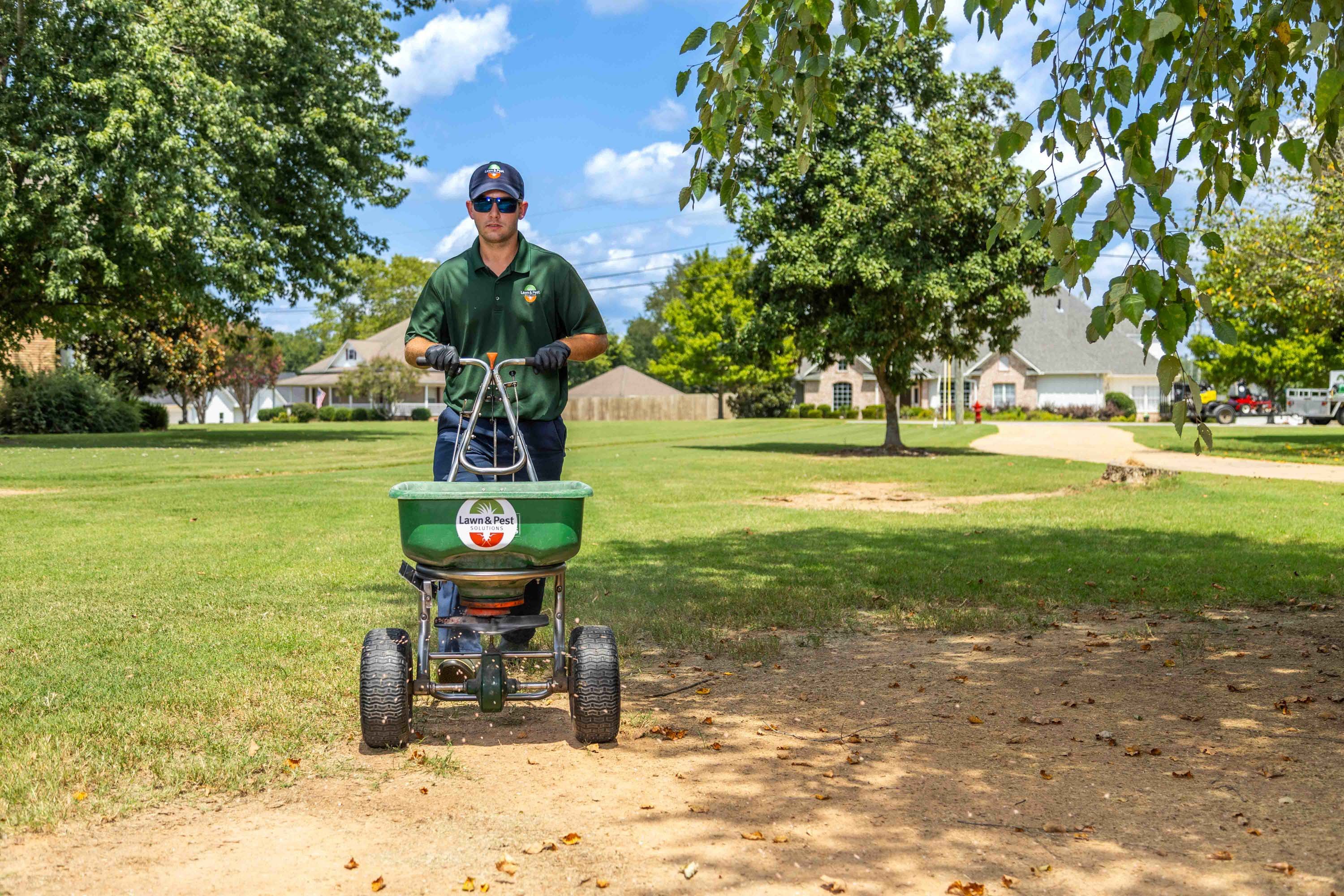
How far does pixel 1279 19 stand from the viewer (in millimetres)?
4383

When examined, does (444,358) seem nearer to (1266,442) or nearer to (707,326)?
(1266,442)

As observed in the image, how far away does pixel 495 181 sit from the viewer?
4.79 metres

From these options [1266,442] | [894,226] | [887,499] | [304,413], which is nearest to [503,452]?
[887,499]

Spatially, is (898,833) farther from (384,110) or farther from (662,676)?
(384,110)

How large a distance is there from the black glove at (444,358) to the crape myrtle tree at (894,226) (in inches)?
837

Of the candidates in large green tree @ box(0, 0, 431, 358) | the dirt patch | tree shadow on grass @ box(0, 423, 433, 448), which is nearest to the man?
the dirt patch

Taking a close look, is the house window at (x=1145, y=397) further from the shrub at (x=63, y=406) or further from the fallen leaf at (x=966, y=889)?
the fallen leaf at (x=966, y=889)

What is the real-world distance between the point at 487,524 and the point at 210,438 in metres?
34.2

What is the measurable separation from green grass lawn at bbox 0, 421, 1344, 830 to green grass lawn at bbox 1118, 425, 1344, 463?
21.8 ft

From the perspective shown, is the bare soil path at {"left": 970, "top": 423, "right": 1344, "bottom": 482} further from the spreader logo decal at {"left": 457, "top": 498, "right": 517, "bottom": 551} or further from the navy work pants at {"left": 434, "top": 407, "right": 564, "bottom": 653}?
Answer: the spreader logo decal at {"left": 457, "top": 498, "right": 517, "bottom": 551}

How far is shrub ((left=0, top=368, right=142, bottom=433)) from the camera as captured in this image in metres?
37.3

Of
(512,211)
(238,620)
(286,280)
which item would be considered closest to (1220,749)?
(512,211)

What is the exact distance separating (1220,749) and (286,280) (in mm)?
31290

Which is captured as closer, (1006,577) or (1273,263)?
(1006,577)
